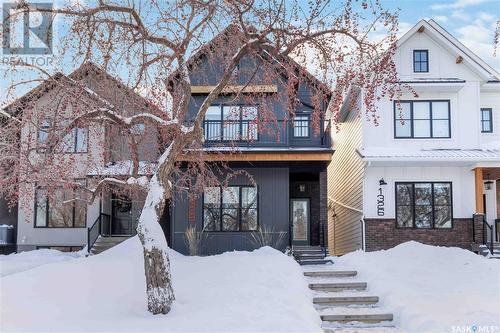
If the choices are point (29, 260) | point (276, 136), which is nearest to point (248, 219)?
point (276, 136)

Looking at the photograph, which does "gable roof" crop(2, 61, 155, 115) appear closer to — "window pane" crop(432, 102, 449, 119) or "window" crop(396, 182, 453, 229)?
"window" crop(396, 182, 453, 229)

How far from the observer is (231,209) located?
691 inches

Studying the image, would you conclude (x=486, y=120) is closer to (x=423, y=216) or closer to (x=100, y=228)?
(x=423, y=216)

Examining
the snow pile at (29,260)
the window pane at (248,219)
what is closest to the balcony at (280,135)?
the window pane at (248,219)

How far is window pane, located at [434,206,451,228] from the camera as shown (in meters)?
16.9

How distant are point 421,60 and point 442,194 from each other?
15.5ft

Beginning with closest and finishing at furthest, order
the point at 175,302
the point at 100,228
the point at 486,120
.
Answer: the point at 175,302, the point at 100,228, the point at 486,120

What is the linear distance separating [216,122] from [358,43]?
9.11m

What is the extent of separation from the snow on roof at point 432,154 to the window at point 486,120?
4.86 ft

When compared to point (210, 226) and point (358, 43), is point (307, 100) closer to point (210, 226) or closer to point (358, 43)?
point (210, 226)

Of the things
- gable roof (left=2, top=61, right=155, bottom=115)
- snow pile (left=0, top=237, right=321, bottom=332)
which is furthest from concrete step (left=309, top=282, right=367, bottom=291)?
gable roof (left=2, top=61, right=155, bottom=115)

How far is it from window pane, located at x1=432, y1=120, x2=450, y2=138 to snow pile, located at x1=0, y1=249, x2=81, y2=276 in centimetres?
1301

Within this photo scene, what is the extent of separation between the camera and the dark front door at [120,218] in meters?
19.9

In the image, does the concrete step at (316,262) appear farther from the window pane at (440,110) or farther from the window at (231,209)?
the window pane at (440,110)
